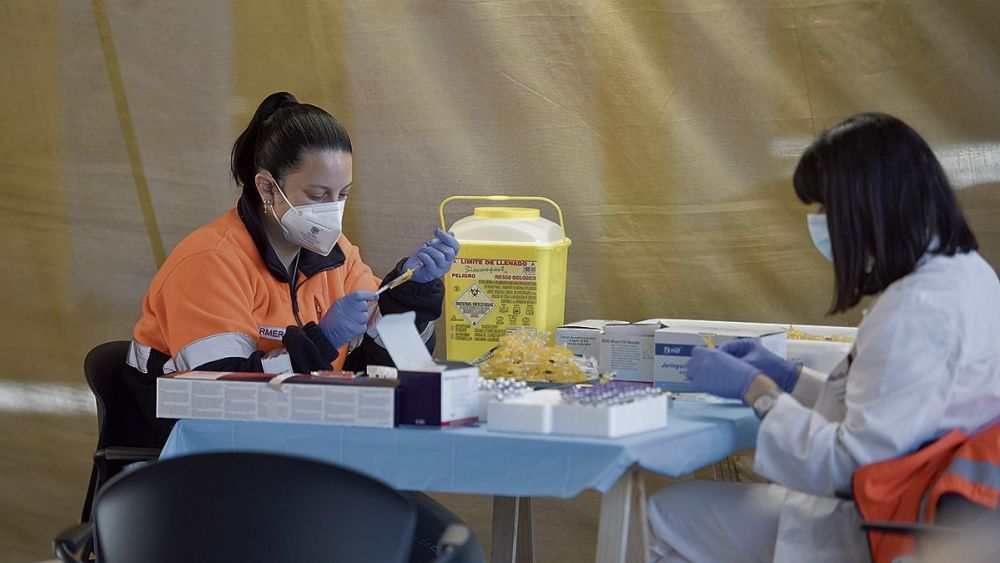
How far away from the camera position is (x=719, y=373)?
6.75ft

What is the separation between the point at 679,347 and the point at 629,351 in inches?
6.3

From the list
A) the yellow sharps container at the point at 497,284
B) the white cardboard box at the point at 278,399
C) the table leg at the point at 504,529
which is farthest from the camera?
the yellow sharps container at the point at 497,284

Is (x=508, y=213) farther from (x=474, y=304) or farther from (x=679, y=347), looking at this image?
(x=679, y=347)

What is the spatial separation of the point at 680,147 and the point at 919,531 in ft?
5.60

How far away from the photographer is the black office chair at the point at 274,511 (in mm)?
1346

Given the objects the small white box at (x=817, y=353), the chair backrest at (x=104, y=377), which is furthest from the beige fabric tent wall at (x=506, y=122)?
the chair backrest at (x=104, y=377)

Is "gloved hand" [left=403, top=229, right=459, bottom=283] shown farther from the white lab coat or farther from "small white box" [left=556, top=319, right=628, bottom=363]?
the white lab coat

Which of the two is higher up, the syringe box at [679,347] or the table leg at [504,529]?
the syringe box at [679,347]

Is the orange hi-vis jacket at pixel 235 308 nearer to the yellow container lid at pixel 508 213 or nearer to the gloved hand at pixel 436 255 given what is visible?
the gloved hand at pixel 436 255

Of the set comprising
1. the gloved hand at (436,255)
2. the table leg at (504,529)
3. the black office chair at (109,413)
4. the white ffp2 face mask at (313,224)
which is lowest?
the table leg at (504,529)

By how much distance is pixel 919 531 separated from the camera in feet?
5.31

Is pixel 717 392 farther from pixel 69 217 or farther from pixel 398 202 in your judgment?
pixel 69 217

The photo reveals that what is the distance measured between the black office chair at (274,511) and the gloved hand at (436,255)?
128 centimetres

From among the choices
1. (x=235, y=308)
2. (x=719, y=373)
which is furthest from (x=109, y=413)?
(x=719, y=373)
